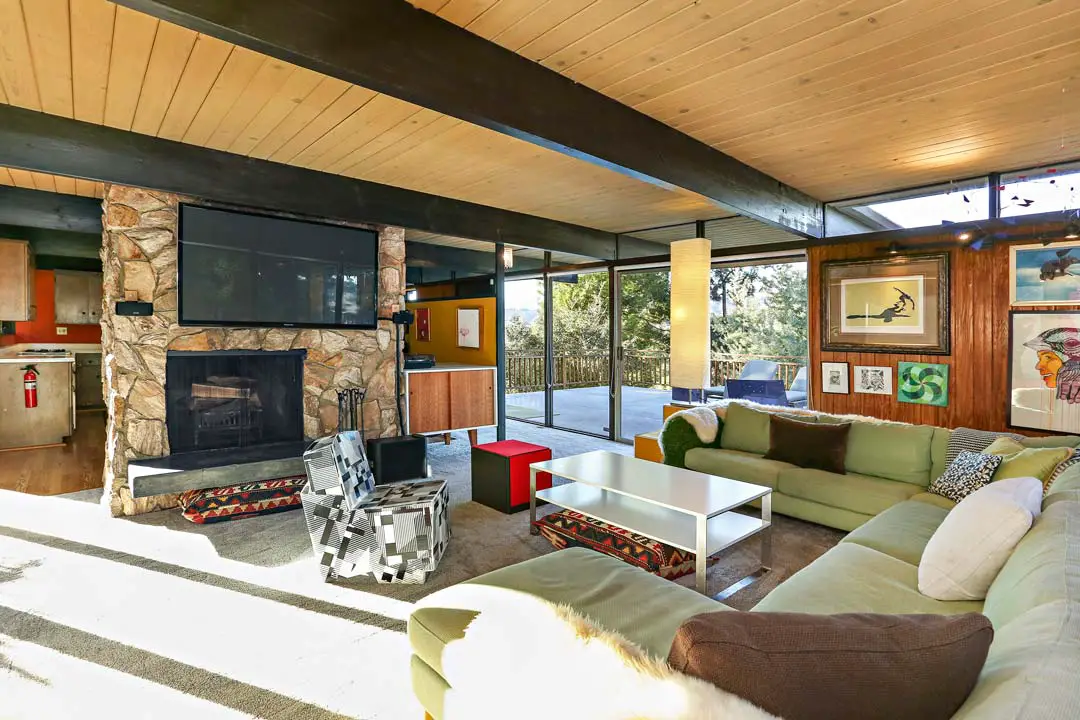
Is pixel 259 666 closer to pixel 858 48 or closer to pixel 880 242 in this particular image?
pixel 858 48

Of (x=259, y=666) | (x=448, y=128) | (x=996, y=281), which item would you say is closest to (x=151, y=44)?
(x=448, y=128)

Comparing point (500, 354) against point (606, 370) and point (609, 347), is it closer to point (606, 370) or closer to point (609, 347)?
point (609, 347)

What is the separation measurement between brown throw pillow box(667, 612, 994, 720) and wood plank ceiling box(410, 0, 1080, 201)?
1.96 metres

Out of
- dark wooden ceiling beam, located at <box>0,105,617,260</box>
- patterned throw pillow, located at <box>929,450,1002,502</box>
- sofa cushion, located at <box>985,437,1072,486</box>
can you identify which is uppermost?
dark wooden ceiling beam, located at <box>0,105,617,260</box>

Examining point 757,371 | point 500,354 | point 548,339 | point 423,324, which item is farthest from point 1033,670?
point 423,324

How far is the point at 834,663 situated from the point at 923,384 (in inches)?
170

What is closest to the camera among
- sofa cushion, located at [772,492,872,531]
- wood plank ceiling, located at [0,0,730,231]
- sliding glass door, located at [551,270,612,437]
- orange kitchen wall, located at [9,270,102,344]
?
wood plank ceiling, located at [0,0,730,231]

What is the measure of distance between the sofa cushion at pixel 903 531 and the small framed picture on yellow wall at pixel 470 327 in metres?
4.88

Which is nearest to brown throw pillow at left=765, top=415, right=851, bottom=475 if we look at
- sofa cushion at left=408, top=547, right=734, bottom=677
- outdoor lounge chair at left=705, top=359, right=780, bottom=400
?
outdoor lounge chair at left=705, top=359, right=780, bottom=400

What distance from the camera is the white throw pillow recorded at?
185cm

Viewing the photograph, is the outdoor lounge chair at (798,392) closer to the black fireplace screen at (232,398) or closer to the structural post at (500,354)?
the structural post at (500,354)

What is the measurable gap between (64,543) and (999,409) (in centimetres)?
649

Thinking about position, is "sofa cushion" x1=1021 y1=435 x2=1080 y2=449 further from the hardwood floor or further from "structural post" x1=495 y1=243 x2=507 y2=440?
the hardwood floor

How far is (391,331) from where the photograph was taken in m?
5.29
